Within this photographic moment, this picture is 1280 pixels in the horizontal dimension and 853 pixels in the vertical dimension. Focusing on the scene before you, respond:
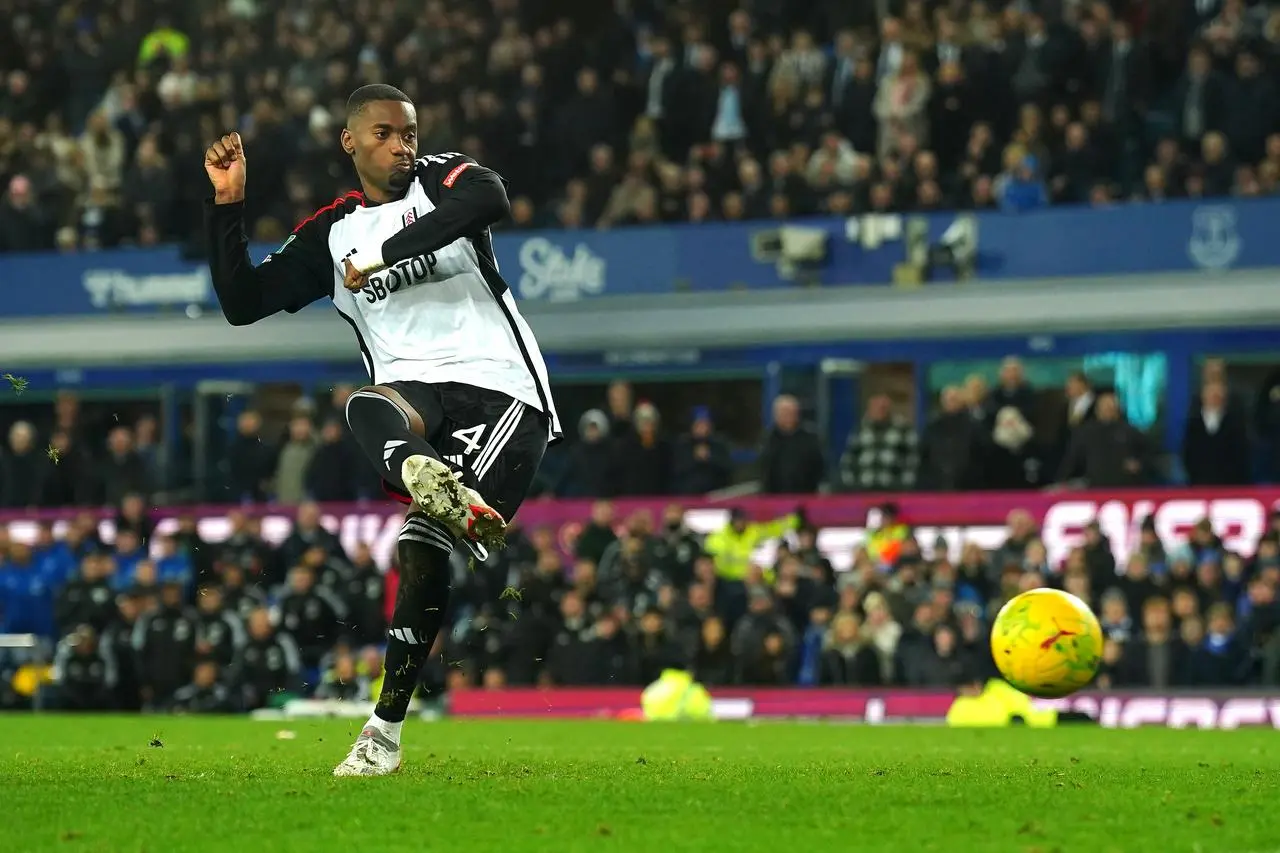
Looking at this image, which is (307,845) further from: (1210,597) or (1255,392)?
(1255,392)

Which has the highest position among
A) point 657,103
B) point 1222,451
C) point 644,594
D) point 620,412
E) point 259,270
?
point 657,103

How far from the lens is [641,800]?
23.1 feet

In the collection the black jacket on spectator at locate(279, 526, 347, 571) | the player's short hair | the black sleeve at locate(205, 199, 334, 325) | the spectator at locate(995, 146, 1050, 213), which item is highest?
the spectator at locate(995, 146, 1050, 213)

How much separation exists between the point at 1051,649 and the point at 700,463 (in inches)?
453

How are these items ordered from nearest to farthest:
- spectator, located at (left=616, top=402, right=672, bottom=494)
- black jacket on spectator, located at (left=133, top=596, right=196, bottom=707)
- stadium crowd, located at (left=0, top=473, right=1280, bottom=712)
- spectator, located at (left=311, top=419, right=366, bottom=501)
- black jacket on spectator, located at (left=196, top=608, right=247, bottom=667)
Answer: stadium crowd, located at (left=0, top=473, right=1280, bottom=712) < black jacket on spectator, located at (left=196, top=608, right=247, bottom=667) < black jacket on spectator, located at (left=133, top=596, right=196, bottom=707) < spectator, located at (left=616, top=402, right=672, bottom=494) < spectator, located at (left=311, top=419, right=366, bottom=501)

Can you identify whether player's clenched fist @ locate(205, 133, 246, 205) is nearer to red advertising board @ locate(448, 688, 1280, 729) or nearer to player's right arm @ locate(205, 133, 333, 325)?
player's right arm @ locate(205, 133, 333, 325)

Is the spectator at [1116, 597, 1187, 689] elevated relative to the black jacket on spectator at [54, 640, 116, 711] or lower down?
elevated

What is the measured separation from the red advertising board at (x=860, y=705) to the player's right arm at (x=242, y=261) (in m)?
9.78

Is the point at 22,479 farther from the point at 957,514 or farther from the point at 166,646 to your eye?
the point at 957,514

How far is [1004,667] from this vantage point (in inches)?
382

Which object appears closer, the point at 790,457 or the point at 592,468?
the point at 790,457

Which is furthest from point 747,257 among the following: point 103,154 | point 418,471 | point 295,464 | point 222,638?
point 418,471

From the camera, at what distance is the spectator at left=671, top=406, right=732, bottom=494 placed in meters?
21.0

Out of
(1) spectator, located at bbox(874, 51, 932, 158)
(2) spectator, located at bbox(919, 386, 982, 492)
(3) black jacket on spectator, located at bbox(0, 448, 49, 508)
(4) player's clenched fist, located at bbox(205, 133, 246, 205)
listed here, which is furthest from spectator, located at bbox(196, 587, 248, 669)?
(4) player's clenched fist, located at bbox(205, 133, 246, 205)
